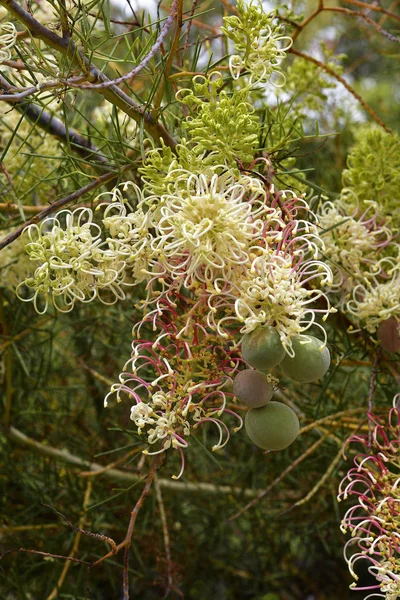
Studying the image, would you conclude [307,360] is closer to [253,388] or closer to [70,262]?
[253,388]

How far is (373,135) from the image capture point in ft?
1.85

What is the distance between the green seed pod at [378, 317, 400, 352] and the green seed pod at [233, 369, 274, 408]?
6.1 inches

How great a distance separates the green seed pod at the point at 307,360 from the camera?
35cm

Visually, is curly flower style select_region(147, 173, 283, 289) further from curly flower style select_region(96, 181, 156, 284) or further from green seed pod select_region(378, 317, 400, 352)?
green seed pod select_region(378, 317, 400, 352)

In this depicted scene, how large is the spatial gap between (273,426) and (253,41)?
23cm

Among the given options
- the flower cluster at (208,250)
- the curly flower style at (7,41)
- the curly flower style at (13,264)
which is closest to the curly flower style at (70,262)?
the flower cluster at (208,250)

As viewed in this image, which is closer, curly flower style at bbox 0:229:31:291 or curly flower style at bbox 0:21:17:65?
curly flower style at bbox 0:21:17:65

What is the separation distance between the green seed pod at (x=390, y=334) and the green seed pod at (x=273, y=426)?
0.48 ft

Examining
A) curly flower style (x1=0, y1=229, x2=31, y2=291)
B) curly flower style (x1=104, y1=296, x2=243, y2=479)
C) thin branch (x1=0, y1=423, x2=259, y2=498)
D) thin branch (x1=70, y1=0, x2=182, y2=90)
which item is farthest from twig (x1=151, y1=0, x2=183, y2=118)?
thin branch (x1=0, y1=423, x2=259, y2=498)

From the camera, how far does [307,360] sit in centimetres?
35

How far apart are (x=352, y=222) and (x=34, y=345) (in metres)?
0.39

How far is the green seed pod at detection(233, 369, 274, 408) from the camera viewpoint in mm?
363

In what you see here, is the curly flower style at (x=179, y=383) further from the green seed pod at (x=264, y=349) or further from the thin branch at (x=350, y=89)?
the thin branch at (x=350, y=89)

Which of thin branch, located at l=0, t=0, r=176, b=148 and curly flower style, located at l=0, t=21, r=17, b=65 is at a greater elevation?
curly flower style, located at l=0, t=21, r=17, b=65
